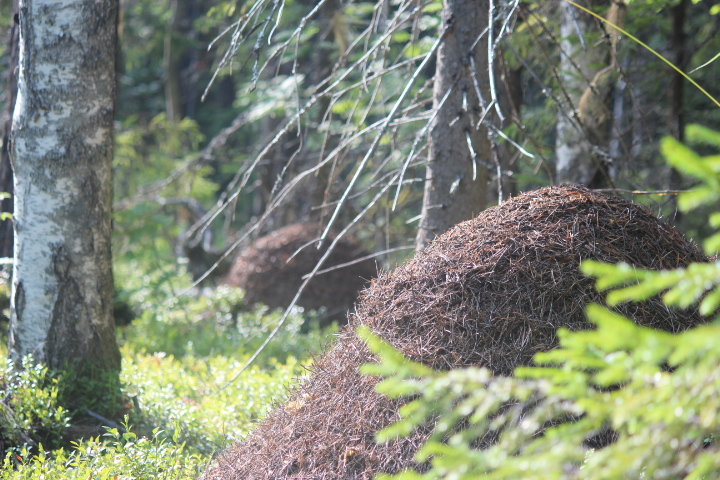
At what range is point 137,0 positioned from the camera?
1975 centimetres

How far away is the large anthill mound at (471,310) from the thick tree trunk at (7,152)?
14.1 ft

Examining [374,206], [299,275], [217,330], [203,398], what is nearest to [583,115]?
[374,206]

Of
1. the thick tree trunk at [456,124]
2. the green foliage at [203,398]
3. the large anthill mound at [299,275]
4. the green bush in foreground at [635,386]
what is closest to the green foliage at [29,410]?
the green foliage at [203,398]

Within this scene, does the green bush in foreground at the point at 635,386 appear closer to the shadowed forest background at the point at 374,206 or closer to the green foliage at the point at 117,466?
the shadowed forest background at the point at 374,206

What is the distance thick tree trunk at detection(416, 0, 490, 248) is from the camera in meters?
5.32

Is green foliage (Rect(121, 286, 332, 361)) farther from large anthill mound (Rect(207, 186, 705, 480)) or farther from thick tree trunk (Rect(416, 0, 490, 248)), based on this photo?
large anthill mound (Rect(207, 186, 705, 480))

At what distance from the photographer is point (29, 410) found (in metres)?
4.73

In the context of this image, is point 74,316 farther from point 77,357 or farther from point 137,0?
point 137,0

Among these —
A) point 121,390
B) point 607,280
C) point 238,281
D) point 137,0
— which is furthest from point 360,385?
point 137,0

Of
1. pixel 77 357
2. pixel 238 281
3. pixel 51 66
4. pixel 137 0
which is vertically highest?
pixel 137 0

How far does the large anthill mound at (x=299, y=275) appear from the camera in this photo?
9898 millimetres

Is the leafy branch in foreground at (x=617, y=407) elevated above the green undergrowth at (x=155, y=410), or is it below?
above

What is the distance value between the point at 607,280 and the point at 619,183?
23.3 ft

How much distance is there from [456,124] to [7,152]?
401 cm
